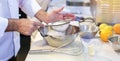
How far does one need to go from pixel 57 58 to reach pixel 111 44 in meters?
0.29

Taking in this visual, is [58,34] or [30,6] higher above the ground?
[30,6]

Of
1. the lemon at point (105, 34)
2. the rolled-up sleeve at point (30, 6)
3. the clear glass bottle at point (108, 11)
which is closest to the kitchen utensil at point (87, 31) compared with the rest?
the lemon at point (105, 34)

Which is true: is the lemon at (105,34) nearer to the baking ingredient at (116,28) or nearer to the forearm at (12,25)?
the baking ingredient at (116,28)

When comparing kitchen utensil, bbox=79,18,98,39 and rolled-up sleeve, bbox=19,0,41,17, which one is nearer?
kitchen utensil, bbox=79,18,98,39

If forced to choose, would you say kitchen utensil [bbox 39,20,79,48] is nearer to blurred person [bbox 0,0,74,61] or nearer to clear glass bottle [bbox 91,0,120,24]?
blurred person [bbox 0,0,74,61]

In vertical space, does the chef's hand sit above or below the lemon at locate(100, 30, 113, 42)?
above

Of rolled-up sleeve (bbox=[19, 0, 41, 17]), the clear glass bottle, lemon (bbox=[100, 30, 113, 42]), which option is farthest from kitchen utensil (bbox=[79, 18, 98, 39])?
rolled-up sleeve (bbox=[19, 0, 41, 17])

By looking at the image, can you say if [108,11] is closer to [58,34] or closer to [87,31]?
[87,31]

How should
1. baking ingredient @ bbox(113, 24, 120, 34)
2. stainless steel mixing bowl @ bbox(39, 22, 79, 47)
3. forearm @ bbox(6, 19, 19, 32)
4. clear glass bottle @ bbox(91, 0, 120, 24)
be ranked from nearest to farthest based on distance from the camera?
1. forearm @ bbox(6, 19, 19, 32)
2. stainless steel mixing bowl @ bbox(39, 22, 79, 47)
3. baking ingredient @ bbox(113, 24, 120, 34)
4. clear glass bottle @ bbox(91, 0, 120, 24)

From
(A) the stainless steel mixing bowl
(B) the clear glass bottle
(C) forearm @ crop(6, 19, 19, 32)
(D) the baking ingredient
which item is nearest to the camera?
(C) forearm @ crop(6, 19, 19, 32)

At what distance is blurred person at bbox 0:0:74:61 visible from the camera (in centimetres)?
106

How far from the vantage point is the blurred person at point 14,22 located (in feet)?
3.47

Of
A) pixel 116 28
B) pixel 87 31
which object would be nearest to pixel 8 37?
pixel 87 31

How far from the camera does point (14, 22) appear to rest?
1055mm
